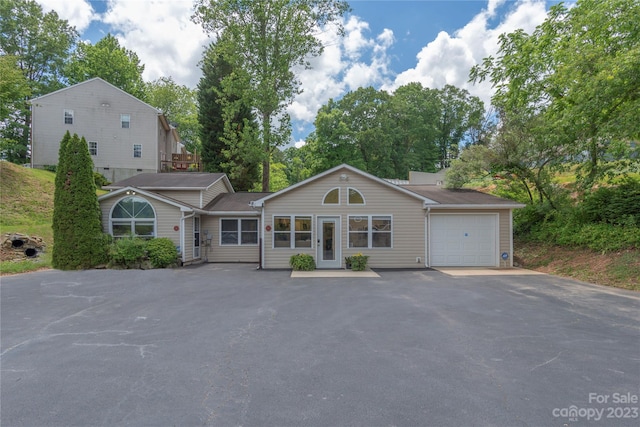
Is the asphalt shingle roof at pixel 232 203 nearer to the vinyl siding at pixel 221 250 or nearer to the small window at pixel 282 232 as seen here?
the vinyl siding at pixel 221 250

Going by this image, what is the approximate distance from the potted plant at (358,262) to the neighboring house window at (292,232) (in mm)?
1894

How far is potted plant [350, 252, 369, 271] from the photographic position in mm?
11867

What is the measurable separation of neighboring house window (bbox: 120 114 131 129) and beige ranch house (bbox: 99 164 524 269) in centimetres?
1599

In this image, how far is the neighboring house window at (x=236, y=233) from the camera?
15.0 metres

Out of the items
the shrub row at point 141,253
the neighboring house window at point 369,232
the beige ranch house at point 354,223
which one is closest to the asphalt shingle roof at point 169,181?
the beige ranch house at point 354,223

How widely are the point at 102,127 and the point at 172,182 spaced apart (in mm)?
14893

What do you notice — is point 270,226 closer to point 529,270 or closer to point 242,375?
point 242,375

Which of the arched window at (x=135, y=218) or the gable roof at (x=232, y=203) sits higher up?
the gable roof at (x=232, y=203)

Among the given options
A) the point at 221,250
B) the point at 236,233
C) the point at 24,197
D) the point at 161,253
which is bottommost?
the point at 221,250

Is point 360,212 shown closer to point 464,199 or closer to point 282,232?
point 282,232

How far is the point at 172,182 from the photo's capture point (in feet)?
51.5

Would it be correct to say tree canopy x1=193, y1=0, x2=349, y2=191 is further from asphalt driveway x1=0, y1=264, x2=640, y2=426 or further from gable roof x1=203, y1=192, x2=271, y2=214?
asphalt driveway x1=0, y1=264, x2=640, y2=426

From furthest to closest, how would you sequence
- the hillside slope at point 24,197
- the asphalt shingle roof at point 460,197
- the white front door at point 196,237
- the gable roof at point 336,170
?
the hillside slope at point 24,197 → the white front door at point 196,237 → the asphalt shingle roof at point 460,197 → the gable roof at point 336,170

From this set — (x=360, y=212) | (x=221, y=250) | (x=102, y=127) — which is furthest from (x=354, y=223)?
(x=102, y=127)
